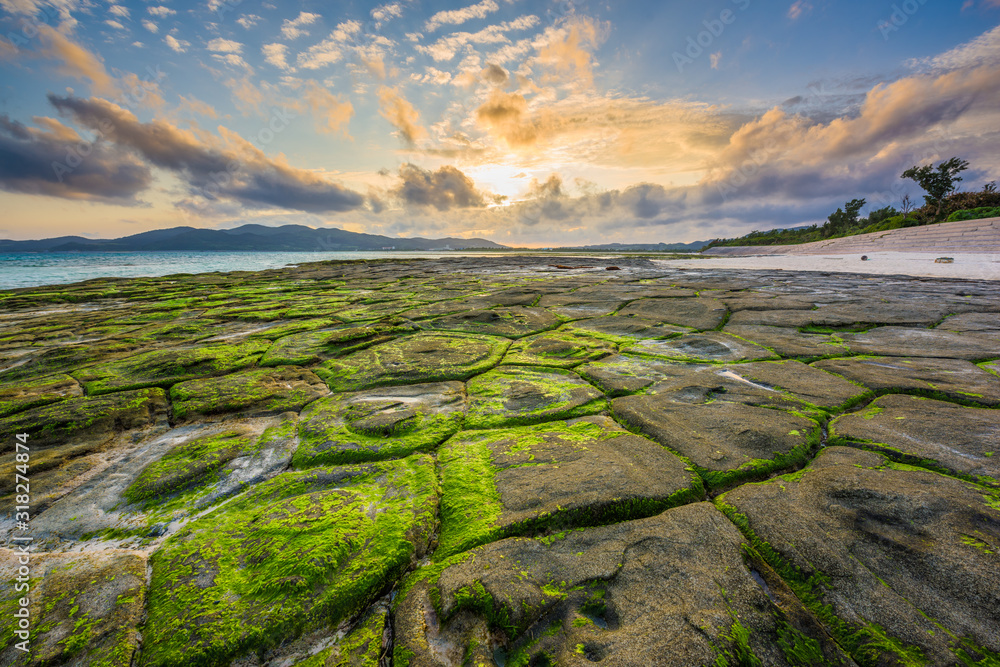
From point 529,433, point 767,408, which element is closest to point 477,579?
point 529,433

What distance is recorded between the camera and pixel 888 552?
3.95 feet

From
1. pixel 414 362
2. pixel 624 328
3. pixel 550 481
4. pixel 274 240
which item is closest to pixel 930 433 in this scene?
pixel 550 481

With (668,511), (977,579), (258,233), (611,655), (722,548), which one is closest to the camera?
(611,655)

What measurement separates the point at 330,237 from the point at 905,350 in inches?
8502

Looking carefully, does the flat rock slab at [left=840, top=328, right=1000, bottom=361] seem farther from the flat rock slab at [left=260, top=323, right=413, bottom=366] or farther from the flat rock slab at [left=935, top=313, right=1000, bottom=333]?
the flat rock slab at [left=260, top=323, right=413, bottom=366]

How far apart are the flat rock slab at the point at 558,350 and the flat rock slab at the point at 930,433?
181 centimetres

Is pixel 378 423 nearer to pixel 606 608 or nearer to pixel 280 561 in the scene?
pixel 280 561

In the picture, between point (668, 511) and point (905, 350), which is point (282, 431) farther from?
point (905, 350)

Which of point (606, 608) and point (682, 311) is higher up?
point (682, 311)

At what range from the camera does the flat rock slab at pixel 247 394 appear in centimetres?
257

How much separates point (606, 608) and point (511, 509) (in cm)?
50

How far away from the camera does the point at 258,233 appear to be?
190 metres

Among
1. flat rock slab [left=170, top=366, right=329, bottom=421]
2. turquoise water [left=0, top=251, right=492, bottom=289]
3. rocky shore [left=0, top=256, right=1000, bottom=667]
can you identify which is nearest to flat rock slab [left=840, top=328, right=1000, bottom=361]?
rocky shore [left=0, top=256, right=1000, bottom=667]

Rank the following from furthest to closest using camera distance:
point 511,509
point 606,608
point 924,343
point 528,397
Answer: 1. point 924,343
2. point 528,397
3. point 511,509
4. point 606,608
